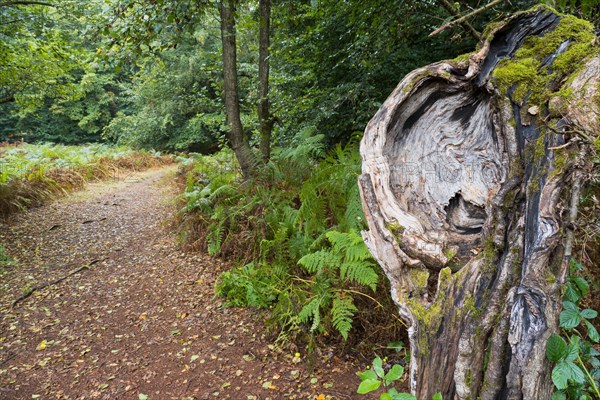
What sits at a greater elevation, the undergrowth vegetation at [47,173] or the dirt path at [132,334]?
the undergrowth vegetation at [47,173]

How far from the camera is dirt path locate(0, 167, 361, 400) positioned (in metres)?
2.86

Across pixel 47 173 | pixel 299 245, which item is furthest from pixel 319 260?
pixel 47 173

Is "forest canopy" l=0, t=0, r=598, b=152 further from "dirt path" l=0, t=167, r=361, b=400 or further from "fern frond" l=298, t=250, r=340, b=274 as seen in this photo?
"dirt path" l=0, t=167, r=361, b=400

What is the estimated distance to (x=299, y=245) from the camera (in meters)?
3.89

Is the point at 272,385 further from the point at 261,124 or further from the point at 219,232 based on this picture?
the point at 261,124

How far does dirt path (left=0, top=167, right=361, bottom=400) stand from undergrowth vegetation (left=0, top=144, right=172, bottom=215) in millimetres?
1442

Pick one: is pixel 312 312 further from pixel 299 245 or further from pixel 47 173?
pixel 47 173

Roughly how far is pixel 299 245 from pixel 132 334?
1.84 meters

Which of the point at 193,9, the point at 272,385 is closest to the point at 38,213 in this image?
the point at 193,9

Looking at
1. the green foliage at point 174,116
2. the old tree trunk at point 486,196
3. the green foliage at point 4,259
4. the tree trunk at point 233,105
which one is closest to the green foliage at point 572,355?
the old tree trunk at point 486,196

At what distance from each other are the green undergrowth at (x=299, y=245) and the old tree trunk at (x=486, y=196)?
2.80 ft

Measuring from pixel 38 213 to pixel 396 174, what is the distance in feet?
24.7

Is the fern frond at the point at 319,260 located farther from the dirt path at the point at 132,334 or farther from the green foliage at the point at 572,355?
the green foliage at the point at 572,355

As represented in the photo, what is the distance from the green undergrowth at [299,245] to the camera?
10.0ft
